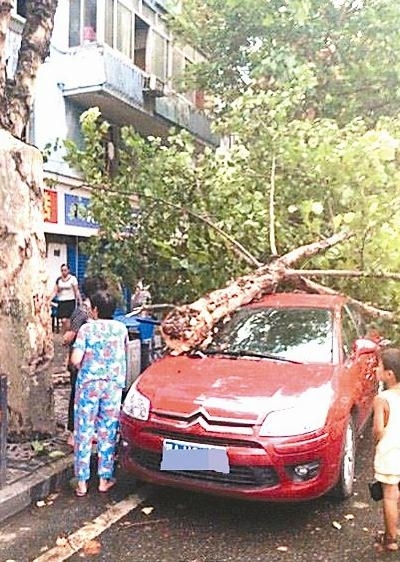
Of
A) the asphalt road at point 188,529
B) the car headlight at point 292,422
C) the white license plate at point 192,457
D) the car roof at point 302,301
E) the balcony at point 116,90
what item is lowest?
the asphalt road at point 188,529

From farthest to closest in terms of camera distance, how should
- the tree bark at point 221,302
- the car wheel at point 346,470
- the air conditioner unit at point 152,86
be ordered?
the air conditioner unit at point 152,86 → the tree bark at point 221,302 → the car wheel at point 346,470

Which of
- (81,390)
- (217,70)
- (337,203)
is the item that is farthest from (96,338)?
(217,70)

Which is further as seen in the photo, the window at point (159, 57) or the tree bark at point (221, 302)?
the window at point (159, 57)

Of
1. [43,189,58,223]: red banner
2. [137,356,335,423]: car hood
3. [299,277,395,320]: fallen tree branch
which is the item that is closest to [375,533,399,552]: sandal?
[137,356,335,423]: car hood

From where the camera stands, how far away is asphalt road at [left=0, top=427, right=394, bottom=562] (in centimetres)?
404

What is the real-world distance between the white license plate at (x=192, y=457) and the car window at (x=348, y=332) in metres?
1.67

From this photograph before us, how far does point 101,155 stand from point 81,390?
5408 millimetres

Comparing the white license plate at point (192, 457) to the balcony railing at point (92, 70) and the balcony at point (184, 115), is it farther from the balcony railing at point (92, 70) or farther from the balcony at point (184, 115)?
the balcony at point (184, 115)

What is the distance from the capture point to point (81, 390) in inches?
195

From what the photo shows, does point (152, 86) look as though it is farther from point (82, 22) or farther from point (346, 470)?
point (346, 470)

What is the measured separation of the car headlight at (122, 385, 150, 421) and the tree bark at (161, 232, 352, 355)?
3.01ft

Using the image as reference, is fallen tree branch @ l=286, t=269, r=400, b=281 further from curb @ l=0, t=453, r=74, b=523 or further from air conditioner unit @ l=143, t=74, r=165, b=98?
air conditioner unit @ l=143, t=74, r=165, b=98

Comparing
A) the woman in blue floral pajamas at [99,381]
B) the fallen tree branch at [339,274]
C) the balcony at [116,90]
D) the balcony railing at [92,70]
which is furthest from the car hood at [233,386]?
the balcony at [116,90]

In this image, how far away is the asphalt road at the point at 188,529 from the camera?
4.04 m
